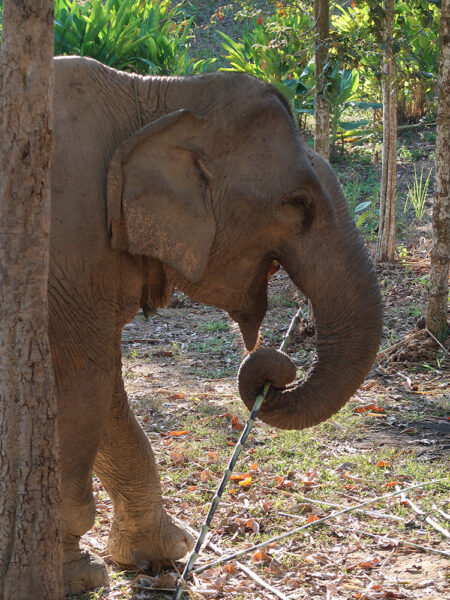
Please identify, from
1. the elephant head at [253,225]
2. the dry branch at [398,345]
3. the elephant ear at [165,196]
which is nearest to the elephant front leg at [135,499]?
the elephant head at [253,225]

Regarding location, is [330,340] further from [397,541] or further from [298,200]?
[397,541]

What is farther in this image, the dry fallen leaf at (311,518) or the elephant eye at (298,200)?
the dry fallen leaf at (311,518)

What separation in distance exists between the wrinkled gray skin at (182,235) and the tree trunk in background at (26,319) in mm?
675

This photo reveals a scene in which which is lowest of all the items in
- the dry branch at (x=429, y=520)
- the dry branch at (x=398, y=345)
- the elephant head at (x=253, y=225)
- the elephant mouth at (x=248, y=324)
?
the dry branch at (x=429, y=520)

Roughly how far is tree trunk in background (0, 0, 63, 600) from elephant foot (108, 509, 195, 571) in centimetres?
138

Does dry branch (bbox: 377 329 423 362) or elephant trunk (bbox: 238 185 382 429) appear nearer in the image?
elephant trunk (bbox: 238 185 382 429)

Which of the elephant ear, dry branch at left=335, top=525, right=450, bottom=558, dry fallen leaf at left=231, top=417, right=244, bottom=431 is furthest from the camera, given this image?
dry fallen leaf at left=231, top=417, right=244, bottom=431

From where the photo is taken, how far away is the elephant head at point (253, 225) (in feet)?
11.8

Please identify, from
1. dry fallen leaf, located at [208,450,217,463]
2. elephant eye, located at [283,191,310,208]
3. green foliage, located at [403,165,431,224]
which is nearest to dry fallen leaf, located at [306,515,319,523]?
dry fallen leaf, located at [208,450,217,463]

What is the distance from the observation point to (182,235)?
12.0 feet

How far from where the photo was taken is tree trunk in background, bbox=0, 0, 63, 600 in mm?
2691

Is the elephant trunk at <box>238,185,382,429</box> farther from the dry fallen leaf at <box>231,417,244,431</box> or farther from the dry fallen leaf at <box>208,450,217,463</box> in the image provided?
the dry fallen leaf at <box>231,417,244,431</box>

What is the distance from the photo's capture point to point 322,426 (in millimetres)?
6434

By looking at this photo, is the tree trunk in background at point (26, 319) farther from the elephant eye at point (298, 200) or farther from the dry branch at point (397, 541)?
the dry branch at point (397, 541)
